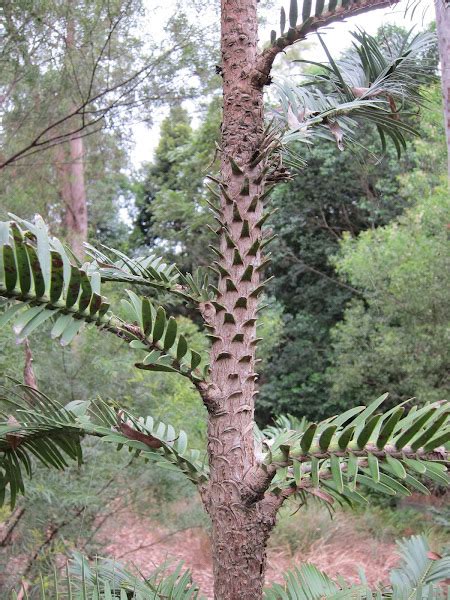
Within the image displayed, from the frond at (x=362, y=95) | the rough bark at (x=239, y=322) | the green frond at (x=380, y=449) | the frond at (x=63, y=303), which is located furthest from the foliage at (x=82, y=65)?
the green frond at (x=380, y=449)

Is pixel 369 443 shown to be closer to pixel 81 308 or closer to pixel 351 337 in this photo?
pixel 81 308

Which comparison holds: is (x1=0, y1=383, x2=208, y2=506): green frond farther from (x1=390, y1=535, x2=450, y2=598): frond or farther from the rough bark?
(x1=390, y1=535, x2=450, y2=598): frond

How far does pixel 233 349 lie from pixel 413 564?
72 cm

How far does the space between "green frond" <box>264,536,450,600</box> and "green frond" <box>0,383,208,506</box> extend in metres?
0.33

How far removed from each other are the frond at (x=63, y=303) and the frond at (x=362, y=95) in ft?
1.58

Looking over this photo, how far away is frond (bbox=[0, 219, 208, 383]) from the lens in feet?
2.45

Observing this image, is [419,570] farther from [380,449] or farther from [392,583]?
[380,449]

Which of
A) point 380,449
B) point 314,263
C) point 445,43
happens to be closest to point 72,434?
point 380,449

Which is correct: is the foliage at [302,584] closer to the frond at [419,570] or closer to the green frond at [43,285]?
the frond at [419,570]

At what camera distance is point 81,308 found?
2.67 feet

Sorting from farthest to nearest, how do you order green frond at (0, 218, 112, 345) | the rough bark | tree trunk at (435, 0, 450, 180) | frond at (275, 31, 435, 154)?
tree trunk at (435, 0, 450, 180)
frond at (275, 31, 435, 154)
the rough bark
green frond at (0, 218, 112, 345)

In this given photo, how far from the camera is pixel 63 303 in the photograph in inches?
32.0

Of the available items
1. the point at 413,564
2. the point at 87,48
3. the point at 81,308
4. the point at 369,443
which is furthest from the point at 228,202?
the point at 87,48

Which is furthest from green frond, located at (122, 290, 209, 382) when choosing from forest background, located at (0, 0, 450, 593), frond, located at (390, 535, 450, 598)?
frond, located at (390, 535, 450, 598)
